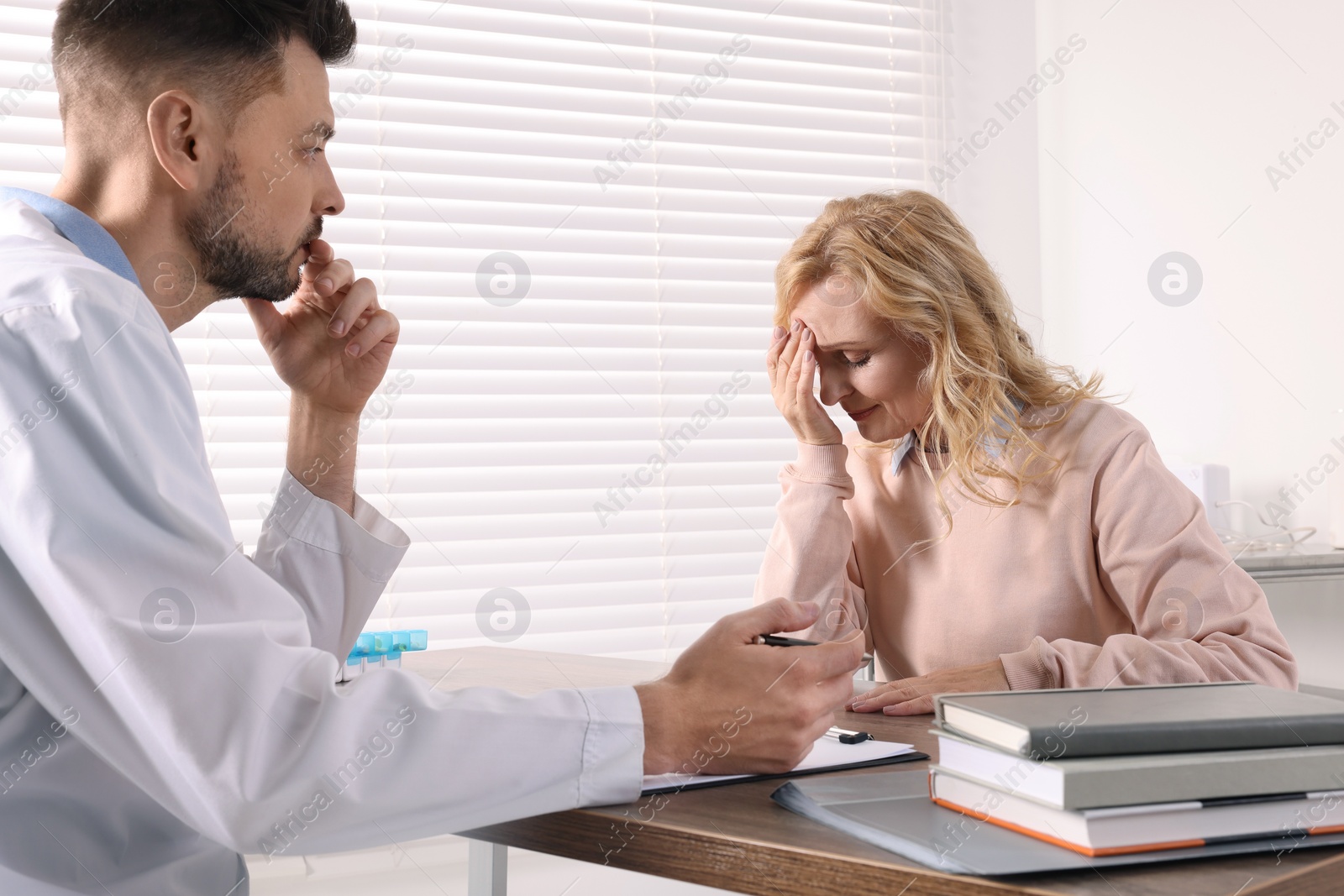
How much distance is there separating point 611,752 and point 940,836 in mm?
245

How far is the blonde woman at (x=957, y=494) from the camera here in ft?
4.40

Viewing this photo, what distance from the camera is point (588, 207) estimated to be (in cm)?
252

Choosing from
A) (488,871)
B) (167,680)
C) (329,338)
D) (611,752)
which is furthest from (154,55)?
(488,871)

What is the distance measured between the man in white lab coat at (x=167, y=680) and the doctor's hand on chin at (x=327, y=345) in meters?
0.36

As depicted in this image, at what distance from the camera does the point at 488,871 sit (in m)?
1.42

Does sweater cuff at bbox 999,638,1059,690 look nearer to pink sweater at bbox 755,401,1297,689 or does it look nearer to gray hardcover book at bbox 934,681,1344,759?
pink sweater at bbox 755,401,1297,689

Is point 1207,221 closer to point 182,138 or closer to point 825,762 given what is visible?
point 825,762

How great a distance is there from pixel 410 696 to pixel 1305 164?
7.85 feet

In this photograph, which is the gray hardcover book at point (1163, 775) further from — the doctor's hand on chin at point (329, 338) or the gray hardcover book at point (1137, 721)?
the doctor's hand on chin at point (329, 338)

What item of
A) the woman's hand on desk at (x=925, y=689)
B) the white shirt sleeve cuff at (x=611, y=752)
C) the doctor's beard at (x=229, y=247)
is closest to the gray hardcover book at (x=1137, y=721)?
the white shirt sleeve cuff at (x=611, y=752)

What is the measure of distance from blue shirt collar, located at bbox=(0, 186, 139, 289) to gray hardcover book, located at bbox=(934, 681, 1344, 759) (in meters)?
0.80

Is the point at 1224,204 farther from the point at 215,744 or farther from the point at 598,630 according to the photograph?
the point at 215,744

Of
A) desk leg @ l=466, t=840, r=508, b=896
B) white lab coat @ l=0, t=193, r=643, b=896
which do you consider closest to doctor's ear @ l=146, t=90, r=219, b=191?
white lab coat @ l=0, t=193, r=643, b=896

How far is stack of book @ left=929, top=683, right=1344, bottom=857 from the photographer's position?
2.19 ft
